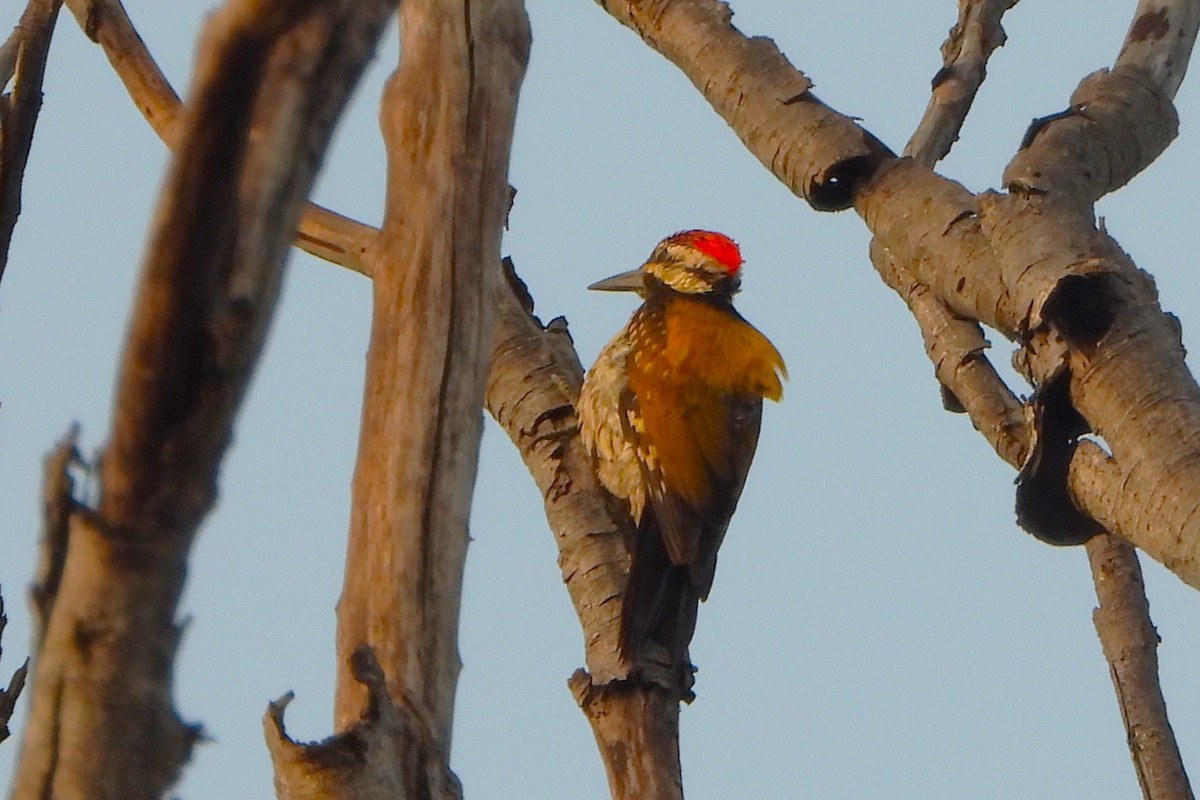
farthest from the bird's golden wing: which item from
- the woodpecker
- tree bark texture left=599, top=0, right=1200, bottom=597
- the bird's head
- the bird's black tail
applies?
tree bark texture left=599, top=0, right=1200, bottom=597

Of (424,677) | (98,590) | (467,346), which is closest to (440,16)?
(467,346)

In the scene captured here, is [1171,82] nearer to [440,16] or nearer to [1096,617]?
[1096,617]

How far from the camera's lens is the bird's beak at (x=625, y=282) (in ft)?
19.9

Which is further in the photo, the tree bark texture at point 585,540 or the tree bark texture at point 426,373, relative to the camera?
the tree bark texture at point 585,540

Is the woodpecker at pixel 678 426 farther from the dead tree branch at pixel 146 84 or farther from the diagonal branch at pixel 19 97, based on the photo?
the diagonal branch at pixel 19 97

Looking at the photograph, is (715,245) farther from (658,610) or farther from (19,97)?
(19,97)

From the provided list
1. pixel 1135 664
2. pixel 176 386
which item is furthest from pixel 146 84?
pixel 176 386

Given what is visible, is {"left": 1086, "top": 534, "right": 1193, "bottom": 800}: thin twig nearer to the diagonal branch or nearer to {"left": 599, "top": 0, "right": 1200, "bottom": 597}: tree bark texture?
{"left": 599, "top": 0, "right": 1200, "bottom": 597}: tree bark texture

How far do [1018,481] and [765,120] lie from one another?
1335 millimetres

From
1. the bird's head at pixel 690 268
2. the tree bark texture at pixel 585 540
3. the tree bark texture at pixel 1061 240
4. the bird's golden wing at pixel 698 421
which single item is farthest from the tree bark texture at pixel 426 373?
the bird's head at pixel 690 268

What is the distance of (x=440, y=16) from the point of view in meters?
3.06

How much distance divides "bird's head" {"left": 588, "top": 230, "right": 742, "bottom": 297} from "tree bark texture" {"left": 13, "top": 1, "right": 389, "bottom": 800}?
436 centimetres

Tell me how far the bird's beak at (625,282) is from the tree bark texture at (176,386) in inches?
178

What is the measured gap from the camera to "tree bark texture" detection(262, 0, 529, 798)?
2.41m
